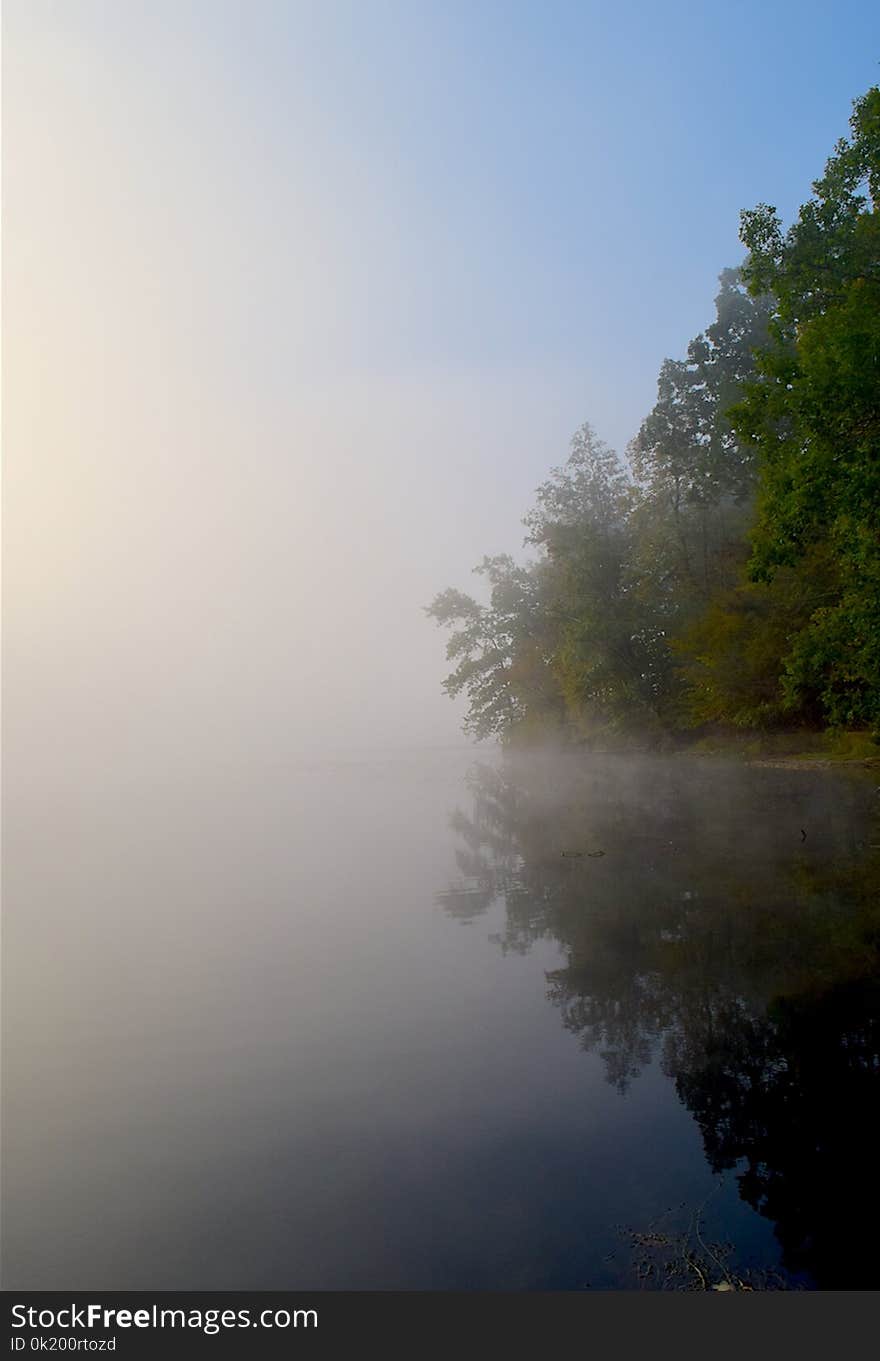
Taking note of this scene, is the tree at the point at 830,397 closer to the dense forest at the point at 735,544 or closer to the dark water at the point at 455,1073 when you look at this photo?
the dense forest at the point at 735,544

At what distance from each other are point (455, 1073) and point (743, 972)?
4733 millimetres

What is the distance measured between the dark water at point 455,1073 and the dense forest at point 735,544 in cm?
761

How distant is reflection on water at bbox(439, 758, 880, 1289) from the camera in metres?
6.87

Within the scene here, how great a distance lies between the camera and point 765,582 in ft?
68.7

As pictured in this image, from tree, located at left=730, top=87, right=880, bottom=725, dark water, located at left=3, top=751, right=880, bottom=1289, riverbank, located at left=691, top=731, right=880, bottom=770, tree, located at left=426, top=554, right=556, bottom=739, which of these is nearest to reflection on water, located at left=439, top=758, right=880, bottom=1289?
dark water, located at left=3, top=751, right=880, bottom=1289

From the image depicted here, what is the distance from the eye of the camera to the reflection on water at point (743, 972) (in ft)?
22.5

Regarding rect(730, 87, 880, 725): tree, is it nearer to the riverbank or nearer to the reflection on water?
the reflection on water

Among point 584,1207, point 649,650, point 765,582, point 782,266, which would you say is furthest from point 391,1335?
point 649,650

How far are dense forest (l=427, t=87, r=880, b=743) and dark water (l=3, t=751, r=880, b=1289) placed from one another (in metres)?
7.61

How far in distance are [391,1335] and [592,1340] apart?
1272mm

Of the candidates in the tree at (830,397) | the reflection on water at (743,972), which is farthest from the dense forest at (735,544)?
the reflection on water at (743,972)

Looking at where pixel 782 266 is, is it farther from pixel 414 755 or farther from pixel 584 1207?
pixel 414 755

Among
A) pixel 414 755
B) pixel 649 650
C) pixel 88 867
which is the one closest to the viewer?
pixel 88 867

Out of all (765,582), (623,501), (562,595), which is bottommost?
(765,582)
